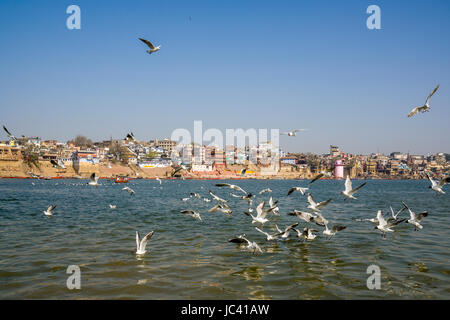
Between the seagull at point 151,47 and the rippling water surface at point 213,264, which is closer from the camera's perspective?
the rippling water surface at point 213,264

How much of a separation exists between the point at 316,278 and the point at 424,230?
1013 cm

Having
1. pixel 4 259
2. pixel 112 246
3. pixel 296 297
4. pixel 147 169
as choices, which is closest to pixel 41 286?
pixel 4 259

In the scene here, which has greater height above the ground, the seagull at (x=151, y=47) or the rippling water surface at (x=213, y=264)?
the seagull at (x=151, y=47)

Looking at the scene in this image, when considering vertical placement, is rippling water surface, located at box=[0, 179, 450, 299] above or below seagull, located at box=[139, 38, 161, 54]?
below

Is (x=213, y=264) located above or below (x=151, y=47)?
below

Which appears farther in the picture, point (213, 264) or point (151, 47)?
point (151, 47)

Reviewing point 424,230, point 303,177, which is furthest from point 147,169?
point 424,230

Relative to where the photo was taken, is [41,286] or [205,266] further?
[205,266]

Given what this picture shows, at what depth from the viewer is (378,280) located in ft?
26.2

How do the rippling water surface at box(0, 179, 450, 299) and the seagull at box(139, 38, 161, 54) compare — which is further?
the seagull at box(139, 38, 161, 54)

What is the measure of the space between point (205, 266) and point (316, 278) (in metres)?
2.92

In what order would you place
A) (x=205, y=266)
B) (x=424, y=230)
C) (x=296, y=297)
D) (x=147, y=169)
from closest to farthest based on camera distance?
(x=296, y=297)
(x=205, y=266)
(x=424, y=230)
(x=147, y=169)
